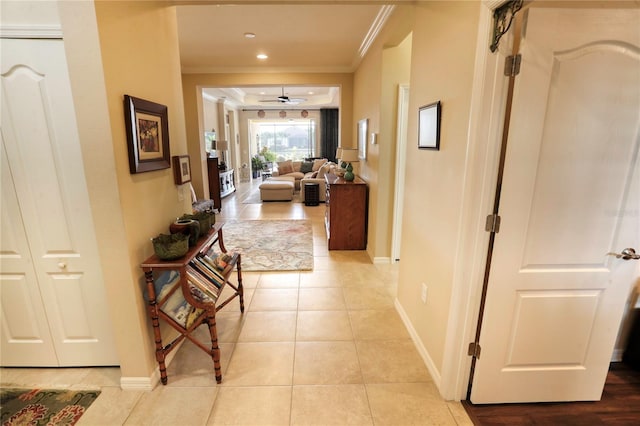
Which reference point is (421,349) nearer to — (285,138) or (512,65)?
(512,65)

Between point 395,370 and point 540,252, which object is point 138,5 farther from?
point 395,370

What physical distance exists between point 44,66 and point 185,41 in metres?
2.73

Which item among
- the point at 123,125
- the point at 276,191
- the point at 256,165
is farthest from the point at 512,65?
the point at 256,165

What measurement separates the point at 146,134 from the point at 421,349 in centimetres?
235

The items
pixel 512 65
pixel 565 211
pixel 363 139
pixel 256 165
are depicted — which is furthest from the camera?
pixel 256 165

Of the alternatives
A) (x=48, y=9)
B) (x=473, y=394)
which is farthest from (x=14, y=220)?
(x=473, y=394)

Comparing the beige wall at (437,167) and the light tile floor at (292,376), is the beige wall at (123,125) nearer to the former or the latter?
the light tile floor at (292,376)

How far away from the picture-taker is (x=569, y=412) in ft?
5.63

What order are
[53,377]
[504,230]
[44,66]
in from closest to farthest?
[504,230]
[44,66]
[53,377]

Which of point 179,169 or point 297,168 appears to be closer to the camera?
point 179,169

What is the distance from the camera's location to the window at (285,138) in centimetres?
1220

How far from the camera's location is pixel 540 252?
1557 millimetres

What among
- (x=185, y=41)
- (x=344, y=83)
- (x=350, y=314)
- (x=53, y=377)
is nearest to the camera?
(x=53, y=377)

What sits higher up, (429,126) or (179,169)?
(429,126)
